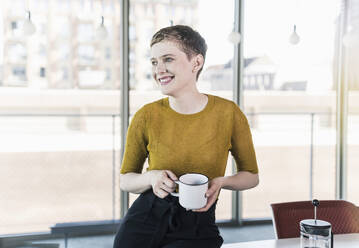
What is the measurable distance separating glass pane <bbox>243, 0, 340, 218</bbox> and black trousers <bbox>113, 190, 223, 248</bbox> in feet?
7.82

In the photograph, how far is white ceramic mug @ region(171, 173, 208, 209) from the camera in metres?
0.87

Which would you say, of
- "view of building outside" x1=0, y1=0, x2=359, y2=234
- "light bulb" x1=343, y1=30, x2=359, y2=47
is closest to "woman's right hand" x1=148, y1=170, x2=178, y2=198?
"light bulb" x1=343, y1=30, x2=359, y2=47

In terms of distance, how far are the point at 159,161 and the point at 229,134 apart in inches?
8.9

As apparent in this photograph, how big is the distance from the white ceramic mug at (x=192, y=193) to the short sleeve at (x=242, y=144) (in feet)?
0.69

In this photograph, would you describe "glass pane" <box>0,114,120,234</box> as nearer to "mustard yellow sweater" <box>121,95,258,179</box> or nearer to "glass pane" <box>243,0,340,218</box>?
"glass pane" <box>243,0,340,218</box>

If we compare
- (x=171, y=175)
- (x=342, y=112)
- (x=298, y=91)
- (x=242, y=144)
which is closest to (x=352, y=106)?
(x=342, y=112)

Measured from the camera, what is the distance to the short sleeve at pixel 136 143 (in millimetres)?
1056

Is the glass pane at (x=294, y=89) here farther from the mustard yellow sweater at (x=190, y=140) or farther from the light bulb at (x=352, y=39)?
the mustard yellow sweater at (x=190, y=140)

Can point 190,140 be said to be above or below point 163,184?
above

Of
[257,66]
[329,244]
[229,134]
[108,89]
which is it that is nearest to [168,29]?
[229,134]

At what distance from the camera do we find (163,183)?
92 centimetres

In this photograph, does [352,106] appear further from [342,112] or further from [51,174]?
[51,174]

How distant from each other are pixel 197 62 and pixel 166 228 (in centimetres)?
49

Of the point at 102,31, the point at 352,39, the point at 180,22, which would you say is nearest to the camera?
the point at 352,39
